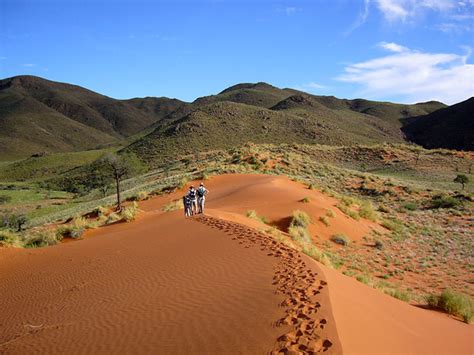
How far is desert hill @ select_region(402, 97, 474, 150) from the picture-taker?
95062 mm

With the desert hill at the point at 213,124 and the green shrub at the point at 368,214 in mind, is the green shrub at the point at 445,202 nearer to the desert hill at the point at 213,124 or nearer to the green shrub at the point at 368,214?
the green shrub at the point at 368,214

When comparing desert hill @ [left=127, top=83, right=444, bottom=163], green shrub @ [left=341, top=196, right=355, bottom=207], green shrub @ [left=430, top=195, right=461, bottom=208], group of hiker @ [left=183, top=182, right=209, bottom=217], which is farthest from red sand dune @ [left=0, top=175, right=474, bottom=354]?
desert hill @ [left=127, top=83, right=444, bottom=163]

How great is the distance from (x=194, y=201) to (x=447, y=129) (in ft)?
348

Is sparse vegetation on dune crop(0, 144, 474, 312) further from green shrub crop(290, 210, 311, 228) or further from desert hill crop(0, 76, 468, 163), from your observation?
desert hill crop(0, 76, 468, 163)

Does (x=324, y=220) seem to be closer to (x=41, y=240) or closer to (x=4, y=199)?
(x=41, y=240)

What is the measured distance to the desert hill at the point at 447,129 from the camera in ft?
312

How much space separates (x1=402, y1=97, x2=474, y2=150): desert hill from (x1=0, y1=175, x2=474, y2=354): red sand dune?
9096 cm

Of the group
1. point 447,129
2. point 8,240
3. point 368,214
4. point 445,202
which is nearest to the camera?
point 8,240

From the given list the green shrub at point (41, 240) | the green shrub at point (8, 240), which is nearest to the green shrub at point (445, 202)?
the green shrub at point (41, 240)

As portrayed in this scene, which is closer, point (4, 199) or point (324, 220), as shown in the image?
point (324, 220)

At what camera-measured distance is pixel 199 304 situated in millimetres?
6805

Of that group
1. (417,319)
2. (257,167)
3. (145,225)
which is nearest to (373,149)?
(257,167)

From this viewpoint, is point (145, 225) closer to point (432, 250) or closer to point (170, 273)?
point (170, 273)

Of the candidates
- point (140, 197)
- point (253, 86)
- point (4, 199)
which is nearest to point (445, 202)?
point (140, 197)
